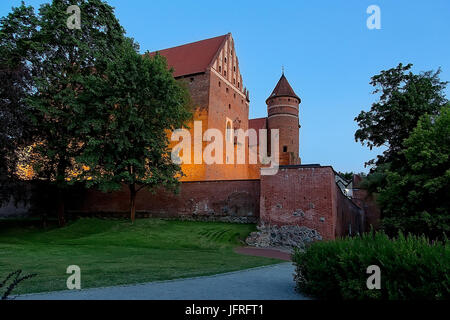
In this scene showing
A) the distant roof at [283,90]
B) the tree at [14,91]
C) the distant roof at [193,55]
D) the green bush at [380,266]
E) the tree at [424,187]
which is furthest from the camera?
the distant roof at [283,90]

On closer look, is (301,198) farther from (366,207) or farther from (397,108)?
(366,207)

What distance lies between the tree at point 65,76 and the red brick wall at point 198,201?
4.69 metres

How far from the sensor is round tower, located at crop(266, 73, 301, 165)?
1566 inches

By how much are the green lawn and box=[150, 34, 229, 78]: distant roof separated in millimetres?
16864

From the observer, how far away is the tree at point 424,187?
14.4 metres

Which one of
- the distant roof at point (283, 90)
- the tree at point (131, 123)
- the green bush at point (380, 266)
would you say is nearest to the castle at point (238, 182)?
the distant roof at point (283, 90)

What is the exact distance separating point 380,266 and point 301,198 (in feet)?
42.9

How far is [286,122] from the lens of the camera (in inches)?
1570

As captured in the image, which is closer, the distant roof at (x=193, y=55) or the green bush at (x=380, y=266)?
the green bush at (x=380, y=266)

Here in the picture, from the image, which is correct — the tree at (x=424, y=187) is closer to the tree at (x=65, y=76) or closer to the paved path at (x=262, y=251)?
the paved path at (x=262, y=251)

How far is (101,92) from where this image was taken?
1959 cm

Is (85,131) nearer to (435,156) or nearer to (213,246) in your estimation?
(213,246)

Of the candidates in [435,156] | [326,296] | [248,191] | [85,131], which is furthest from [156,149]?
[326,296]

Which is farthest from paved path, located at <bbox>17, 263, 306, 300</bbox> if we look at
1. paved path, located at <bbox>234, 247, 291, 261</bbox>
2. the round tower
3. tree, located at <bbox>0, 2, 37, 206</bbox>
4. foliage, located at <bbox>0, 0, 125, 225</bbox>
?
the round tower
